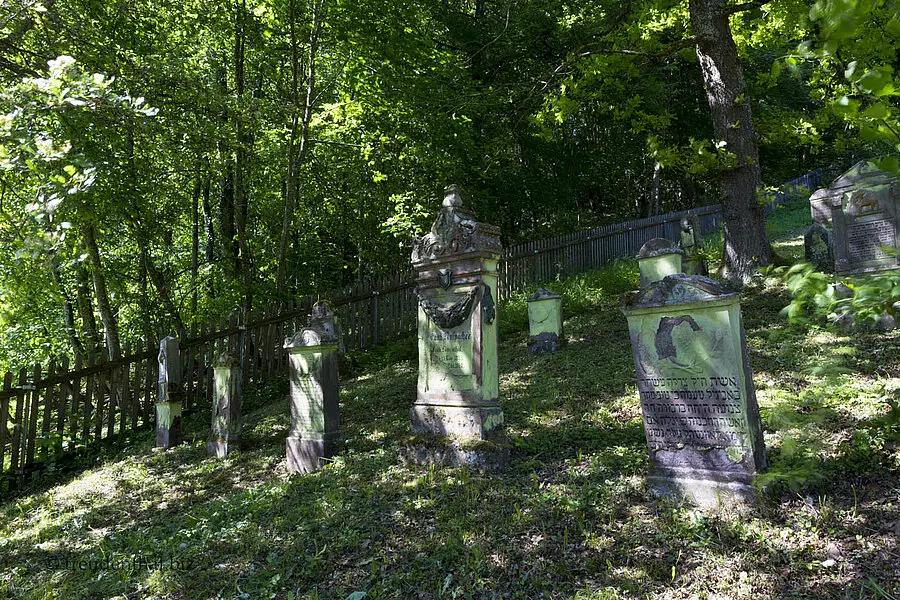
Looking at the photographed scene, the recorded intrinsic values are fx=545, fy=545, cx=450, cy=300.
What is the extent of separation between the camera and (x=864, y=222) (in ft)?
26.0

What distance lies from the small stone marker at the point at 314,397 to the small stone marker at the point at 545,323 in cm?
422

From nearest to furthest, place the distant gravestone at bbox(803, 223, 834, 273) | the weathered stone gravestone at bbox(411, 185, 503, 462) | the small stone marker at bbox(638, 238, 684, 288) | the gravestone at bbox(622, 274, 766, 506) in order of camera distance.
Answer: the gravestone at bbox(622, 274, 766, 506) < the weathered stone gravestone at bbox(411, 185, 503, 462) < the small stone marker at bbox(638, 238, 684, 288) < the distant gravestone at bbox(803, 223, 834, 273)

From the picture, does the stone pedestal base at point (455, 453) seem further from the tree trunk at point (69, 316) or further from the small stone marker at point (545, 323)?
the tree trunk at point (69, 316)

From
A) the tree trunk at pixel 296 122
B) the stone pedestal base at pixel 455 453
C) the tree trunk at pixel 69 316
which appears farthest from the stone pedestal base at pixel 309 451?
the tree trunk at pixel 69 316

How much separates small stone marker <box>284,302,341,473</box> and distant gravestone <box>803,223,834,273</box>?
8.89 m

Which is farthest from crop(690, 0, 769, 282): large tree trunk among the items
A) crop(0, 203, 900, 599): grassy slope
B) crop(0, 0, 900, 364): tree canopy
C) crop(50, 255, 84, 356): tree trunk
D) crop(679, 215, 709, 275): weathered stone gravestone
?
crop(50, 255, 84, 356): tree trunk

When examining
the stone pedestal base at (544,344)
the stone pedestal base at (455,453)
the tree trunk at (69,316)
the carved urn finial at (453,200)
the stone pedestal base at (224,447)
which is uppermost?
the carved urn finial at (453,200)

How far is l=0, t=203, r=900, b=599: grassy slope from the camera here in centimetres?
304

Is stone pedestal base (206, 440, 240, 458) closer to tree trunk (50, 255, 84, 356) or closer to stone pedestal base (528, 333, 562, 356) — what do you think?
stone pedestal base (528, 333, 562, 356)

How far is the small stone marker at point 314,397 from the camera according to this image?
599 cm

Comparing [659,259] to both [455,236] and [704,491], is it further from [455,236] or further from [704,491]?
[704,491]

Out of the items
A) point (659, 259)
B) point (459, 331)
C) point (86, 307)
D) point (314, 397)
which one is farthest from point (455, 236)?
point (86, 307)

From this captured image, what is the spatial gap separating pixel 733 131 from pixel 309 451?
8565mm

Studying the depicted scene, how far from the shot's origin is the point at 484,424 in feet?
17.5
